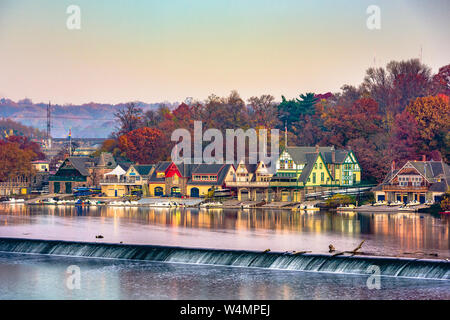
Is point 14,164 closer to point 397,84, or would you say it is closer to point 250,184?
point 250,184

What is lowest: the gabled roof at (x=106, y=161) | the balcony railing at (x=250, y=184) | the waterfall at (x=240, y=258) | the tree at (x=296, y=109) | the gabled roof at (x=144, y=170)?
the waterfall at (x=240, y=258)

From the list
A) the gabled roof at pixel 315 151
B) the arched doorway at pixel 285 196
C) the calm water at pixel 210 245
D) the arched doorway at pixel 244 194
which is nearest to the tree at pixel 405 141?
the gabled roof at pixel 315 151

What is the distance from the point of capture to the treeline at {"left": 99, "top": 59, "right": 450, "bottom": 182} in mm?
104938

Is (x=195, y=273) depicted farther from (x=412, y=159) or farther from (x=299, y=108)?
(x=299, y=108)

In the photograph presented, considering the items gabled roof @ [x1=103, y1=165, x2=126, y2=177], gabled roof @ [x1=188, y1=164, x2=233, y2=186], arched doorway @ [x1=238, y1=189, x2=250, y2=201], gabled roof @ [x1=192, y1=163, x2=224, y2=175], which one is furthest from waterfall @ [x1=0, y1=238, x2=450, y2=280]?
gabled roof @ [x1=103, y1=165, x2=126, y2=177]

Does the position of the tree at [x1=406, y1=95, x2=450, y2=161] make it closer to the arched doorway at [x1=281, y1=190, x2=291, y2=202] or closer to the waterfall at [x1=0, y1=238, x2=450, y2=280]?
the arched doorway at [x1=281, y1=190, x2=291, y2=202]

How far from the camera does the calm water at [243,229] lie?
61.7 metres

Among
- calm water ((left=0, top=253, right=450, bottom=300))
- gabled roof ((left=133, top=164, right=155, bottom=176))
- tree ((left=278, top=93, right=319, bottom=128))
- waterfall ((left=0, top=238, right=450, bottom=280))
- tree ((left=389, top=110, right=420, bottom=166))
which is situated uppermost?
tree ((left=278, top=93, right=319, bottom=128))

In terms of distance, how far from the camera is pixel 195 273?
5231cm

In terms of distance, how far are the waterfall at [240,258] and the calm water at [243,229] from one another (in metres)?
3.94

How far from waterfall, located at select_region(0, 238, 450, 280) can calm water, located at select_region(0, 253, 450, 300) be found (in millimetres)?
1110

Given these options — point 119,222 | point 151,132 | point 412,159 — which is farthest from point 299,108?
point 119,222

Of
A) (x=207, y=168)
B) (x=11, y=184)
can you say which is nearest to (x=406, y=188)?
(x=207, y=168)

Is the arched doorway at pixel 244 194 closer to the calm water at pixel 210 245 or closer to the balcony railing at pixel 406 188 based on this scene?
the calm water at pixel 210 245
